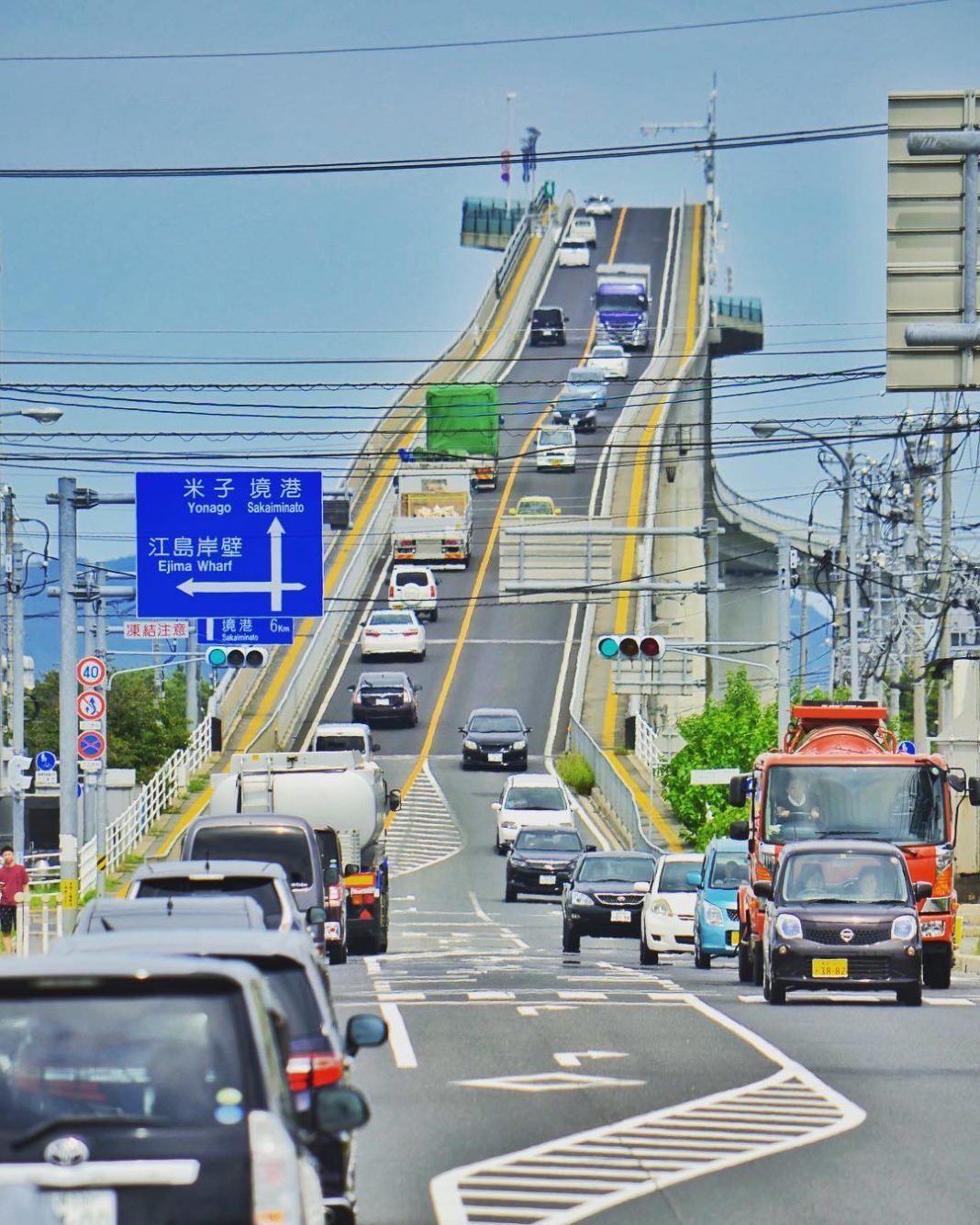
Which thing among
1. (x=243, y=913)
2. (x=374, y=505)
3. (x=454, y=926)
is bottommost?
(x=454, y=926)

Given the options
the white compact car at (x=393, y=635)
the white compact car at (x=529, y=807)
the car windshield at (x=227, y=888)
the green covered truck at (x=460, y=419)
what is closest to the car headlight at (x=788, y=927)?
the car windshield at (x=227, y=888)

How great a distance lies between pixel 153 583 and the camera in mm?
39844

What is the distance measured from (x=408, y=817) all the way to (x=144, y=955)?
49.2 metres

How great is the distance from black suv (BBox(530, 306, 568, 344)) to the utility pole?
68.7 metres

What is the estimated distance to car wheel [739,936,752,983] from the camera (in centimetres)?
2673

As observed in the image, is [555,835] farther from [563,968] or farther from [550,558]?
[550,558]

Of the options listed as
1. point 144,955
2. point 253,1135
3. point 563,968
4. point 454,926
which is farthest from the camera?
point 454,926

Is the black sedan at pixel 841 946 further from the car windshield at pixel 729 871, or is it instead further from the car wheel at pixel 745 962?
the car windshield at pixel 729 871

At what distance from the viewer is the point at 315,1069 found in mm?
9109

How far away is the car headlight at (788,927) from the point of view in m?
22.6

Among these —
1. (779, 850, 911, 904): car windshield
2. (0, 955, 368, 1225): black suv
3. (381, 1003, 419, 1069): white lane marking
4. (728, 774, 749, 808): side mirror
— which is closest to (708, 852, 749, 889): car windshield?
(728, 774, 749, 808): side mirror

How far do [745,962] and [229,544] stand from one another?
51.7ft

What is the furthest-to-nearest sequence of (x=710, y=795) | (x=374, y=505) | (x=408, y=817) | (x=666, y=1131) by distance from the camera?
(x=374, y=505) < (x=408, y=817) < (x=710, y=795) < (x=666, y=1131)

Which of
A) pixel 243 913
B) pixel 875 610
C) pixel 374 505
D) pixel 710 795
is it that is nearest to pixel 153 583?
pixel 710 795
